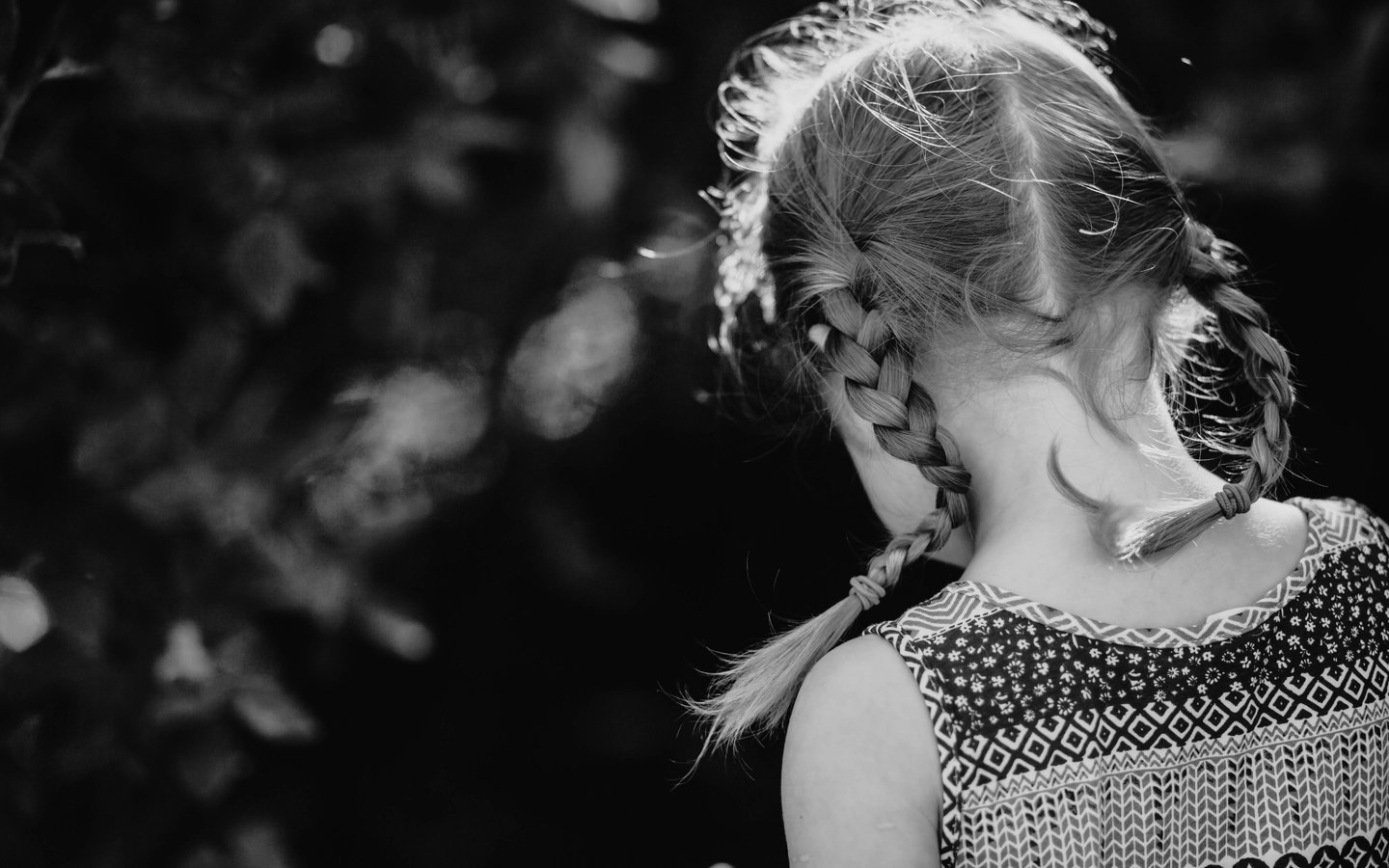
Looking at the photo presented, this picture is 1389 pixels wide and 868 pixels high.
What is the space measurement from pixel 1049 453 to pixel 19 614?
3.34 feet

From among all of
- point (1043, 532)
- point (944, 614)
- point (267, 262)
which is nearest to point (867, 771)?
point (944, 614)

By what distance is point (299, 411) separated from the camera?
1.29m

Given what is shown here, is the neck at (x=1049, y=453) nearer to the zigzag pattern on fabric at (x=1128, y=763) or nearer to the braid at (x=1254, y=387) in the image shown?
the braid at (x=1254, y=387)

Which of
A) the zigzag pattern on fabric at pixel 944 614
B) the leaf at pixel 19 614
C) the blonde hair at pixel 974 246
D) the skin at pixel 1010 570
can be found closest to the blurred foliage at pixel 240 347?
the leaf at pixel 19 614

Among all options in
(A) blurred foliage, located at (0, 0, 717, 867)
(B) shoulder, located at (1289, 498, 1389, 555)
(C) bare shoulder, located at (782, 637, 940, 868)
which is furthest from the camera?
(A) blurred foliage, located at (0, 0, 717, 867)

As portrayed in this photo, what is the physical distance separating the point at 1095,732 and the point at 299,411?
3.12 feet

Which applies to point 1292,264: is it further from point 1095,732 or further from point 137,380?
point 137,380

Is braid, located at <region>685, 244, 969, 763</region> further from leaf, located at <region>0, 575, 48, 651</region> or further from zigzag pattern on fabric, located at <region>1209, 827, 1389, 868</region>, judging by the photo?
leaf, located at <region>0, 575, 48, 651</region>

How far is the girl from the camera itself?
0.86 meters

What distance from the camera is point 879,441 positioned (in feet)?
3.08

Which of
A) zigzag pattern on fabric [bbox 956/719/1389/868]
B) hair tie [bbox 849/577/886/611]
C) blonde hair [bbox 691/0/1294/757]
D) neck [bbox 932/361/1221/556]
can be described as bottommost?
zigzag pattern on fabric [bbox 956/719/1389/868]

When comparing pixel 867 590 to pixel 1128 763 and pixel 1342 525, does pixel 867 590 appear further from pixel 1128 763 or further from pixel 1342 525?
pixel 1342 525

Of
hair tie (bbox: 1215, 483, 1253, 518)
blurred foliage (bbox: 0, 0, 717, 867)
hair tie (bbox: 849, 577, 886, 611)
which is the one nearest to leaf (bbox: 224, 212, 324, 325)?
blurred foliage (bbox: 0, 0, 717, 867)

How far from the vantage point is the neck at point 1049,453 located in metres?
0.93
